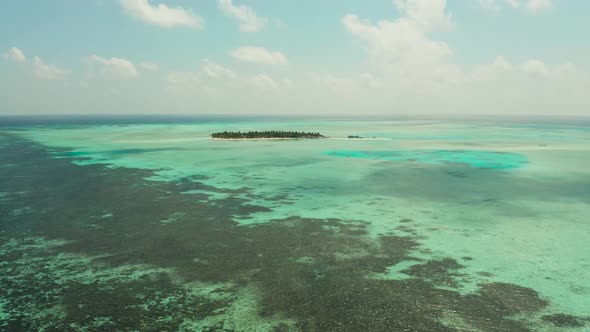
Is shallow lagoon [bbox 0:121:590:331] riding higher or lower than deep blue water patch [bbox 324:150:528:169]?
lower

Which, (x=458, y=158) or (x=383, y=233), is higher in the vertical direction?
(x=458, y=158)

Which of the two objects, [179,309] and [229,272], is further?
[229,272]

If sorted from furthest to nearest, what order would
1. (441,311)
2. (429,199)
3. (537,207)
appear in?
(429,199) → (537,207) → (441,311)

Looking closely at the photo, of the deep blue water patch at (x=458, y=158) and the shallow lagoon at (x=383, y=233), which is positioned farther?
the deep blue water patch at (x=458, y=158)

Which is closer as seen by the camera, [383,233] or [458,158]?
[383,233]

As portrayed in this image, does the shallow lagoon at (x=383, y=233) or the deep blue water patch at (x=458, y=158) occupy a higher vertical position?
the deep blue water patch at (x=458, y=158)

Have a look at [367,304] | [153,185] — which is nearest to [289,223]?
[367,304]

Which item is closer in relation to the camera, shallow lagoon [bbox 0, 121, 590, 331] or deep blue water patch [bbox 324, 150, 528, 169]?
shallow lagoon [bbox 0, 121, 590, 331]

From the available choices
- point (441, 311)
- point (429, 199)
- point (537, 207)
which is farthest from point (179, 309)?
point (537, 207)

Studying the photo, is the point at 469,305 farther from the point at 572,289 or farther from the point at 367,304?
the point at 572,289

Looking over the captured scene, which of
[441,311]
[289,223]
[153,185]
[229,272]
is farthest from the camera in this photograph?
[153,185]
